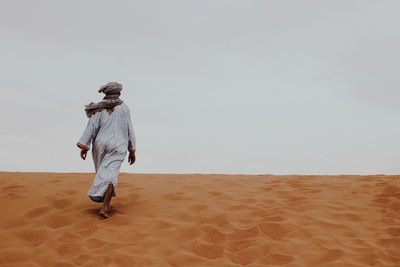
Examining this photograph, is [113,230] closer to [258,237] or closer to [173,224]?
[173,224]

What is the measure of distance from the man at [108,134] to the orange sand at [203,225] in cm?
73

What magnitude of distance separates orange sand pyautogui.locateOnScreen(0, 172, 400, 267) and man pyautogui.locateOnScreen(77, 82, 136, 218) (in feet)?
2.40

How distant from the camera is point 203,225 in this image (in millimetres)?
5230

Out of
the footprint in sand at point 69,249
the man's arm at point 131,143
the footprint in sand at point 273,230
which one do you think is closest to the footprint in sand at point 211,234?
the footprint in sand at point 273,230

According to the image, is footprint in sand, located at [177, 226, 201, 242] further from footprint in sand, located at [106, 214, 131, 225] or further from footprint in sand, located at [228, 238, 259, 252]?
footprint in sand, located at [106, 214, 131, 225]

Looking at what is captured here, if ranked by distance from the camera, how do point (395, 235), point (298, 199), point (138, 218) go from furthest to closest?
point (298, 199) < point (138, 218) < point (395, 235)

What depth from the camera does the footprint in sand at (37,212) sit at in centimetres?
559

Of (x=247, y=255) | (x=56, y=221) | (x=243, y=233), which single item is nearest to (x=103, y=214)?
(x=56, y=221)

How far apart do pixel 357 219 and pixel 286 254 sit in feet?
6.24

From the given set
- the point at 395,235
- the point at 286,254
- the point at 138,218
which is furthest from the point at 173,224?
the point at 395,235

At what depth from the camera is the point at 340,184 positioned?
26.5ft

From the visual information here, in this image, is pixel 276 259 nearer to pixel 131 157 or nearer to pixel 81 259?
pixel 81 259

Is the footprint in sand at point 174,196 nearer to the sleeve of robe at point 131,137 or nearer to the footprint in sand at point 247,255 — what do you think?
the sleeve of robe at point 131,137

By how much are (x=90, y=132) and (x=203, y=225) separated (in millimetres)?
2329
